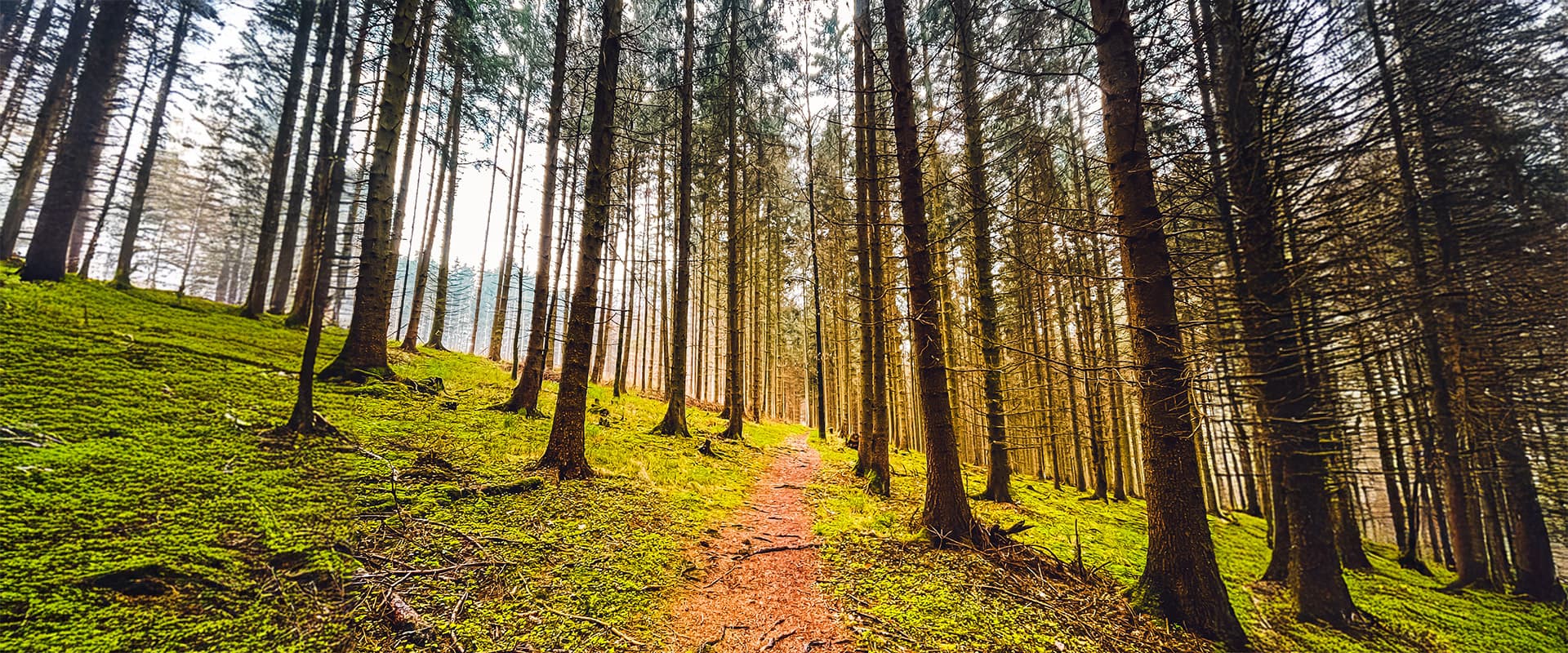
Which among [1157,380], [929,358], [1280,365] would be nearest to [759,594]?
[929,358]

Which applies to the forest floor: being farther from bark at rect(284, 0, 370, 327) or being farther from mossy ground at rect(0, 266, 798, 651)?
bark at rect(284, 0, 370, 327)

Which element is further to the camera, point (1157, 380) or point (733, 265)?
point (733, 265)

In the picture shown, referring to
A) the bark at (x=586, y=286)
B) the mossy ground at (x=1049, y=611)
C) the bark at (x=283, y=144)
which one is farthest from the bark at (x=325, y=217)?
the mossy ground at (x=1049, y=611)

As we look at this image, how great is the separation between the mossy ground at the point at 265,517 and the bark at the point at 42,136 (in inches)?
414

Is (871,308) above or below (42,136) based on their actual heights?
below

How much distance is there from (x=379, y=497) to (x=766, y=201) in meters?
15.6

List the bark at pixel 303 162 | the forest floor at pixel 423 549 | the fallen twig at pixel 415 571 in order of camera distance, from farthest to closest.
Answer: the bark at pixel 303 162
the fallen twig at pixel 415 571
the forest floor at pixel 423 549

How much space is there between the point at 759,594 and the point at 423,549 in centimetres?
263

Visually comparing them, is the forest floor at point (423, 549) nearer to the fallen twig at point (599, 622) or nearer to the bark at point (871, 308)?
the fallen twig at point (599, 622)

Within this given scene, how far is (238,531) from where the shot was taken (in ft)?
9.23

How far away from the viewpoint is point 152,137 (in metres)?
14.1

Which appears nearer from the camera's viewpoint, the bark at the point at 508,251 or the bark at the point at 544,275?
the bark at the point at 544,275

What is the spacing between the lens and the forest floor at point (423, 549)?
2361 mm

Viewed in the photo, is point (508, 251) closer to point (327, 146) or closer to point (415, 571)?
point (327, 146)
